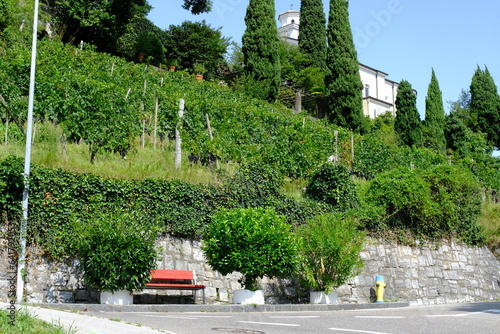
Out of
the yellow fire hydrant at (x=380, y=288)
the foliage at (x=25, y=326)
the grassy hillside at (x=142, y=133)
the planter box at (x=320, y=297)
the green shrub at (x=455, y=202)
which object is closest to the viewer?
the foliage at (x=25, y=326)

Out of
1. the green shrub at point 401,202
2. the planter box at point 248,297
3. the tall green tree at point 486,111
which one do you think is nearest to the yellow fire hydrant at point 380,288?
the green shrub at point 401,202

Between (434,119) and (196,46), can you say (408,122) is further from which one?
(196,46)

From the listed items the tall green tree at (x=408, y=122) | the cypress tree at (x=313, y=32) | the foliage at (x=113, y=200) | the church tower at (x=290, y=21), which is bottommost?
the foliage at (x=113, y=200)

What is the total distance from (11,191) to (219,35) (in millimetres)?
34787

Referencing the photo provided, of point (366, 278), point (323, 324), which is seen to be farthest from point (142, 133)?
point (323, 324)

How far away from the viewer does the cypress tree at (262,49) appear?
3900cm

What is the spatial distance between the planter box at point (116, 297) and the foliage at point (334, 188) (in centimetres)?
861

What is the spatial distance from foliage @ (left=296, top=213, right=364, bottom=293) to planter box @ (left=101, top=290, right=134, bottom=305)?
4.97 meters

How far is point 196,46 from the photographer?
42750 mm

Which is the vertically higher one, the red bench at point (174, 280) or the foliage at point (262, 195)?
the foliage at point (262, 195)

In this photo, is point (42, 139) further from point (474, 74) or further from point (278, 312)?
point (474, 74)

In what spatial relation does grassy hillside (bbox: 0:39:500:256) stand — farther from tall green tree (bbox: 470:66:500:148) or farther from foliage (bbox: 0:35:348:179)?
tall green tree (bbox: 470:66:500:148)

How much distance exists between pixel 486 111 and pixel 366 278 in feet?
157

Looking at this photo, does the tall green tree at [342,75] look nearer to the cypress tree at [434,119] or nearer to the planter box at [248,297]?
the cypress tree at [434,119]
